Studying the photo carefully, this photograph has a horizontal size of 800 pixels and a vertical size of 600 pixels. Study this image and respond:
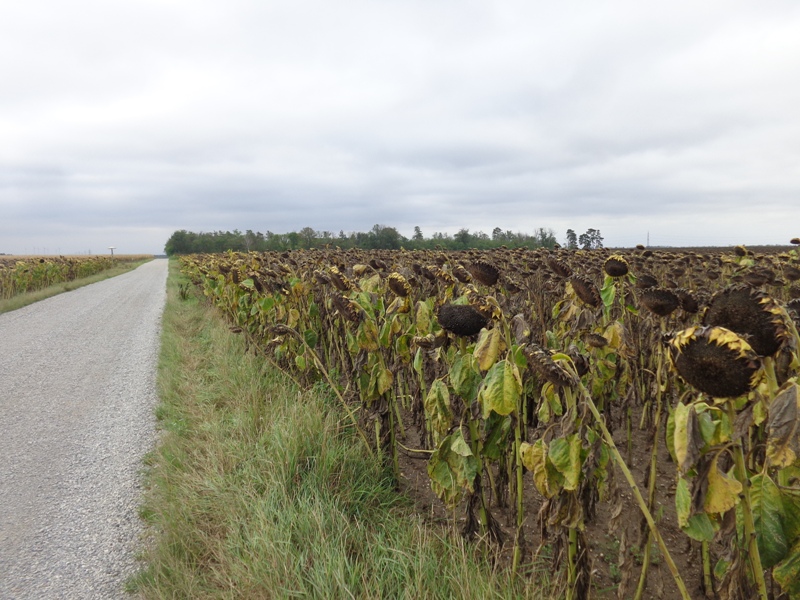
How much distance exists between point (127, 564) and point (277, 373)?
107 inches

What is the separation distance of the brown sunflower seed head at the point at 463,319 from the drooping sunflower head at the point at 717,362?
883 millimetres

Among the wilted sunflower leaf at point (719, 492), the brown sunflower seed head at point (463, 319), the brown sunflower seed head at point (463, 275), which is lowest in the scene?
the wilted sunflower leaf at point (719, 492)

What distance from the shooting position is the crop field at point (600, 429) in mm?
1187

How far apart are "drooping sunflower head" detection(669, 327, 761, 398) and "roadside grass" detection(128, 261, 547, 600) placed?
127 centimetres

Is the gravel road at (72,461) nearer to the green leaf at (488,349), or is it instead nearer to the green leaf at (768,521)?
the green leaf at (488,349)

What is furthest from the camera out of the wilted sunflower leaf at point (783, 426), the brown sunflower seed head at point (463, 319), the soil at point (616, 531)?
the soil at point (616, 531)

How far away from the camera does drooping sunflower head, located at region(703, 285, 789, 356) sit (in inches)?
44.0

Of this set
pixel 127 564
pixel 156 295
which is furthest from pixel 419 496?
pixel 156 295

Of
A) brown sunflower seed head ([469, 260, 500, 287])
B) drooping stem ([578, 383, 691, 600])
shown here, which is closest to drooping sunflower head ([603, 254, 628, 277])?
brown sunflower seed head ([469, 260, 500, 287])

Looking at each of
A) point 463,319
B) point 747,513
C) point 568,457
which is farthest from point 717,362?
point 463,319

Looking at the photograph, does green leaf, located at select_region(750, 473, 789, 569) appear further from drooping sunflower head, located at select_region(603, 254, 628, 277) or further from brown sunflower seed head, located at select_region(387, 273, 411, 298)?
brown sunflower seed head, located at select_region(387, 273, 411, 298)

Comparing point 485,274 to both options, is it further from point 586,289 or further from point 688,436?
point 688,436

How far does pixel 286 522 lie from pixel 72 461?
2.54m

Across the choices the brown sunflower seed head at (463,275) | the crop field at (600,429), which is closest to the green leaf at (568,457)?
the crop field at (600,429)
